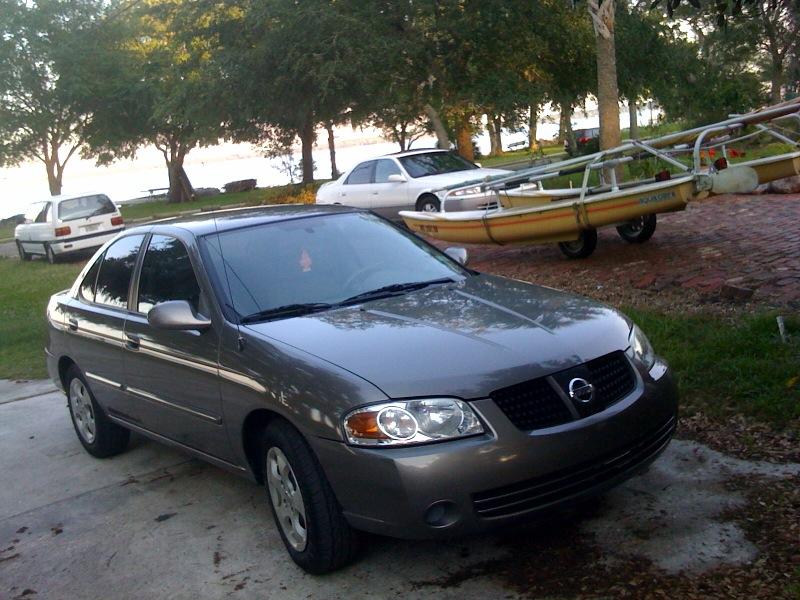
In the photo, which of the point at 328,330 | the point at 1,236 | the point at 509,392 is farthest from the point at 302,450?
the point at 1,236

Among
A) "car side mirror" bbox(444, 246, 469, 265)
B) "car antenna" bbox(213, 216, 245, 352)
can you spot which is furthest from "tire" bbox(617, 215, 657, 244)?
"car antenna" bbox(213, 216, 245, 352)

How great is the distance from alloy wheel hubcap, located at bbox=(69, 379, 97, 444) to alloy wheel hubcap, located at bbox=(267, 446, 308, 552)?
2538 mm

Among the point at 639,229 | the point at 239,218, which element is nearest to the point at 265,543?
the point at 239,218

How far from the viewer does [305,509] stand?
13.8ft

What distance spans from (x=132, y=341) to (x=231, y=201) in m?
35.5

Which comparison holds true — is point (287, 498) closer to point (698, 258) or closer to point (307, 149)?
point (698, 258)

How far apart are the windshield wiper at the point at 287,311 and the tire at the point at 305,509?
0.62 meters

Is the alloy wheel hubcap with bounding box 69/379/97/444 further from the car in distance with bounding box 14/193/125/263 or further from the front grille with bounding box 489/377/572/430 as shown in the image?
the car in distance with bounding box 14/193/125/263

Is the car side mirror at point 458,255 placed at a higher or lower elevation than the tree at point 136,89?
lower

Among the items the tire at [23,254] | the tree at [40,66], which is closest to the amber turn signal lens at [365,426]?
the tire at [23,254]

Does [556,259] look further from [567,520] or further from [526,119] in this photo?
[526,119]

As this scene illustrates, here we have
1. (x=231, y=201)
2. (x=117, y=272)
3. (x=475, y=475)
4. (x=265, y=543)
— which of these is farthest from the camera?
(x=231, y=201)

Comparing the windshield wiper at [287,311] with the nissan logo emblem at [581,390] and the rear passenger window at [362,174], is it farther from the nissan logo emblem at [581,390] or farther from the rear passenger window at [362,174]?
the rear passenger window at [362,174]

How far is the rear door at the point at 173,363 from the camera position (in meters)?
4.91
